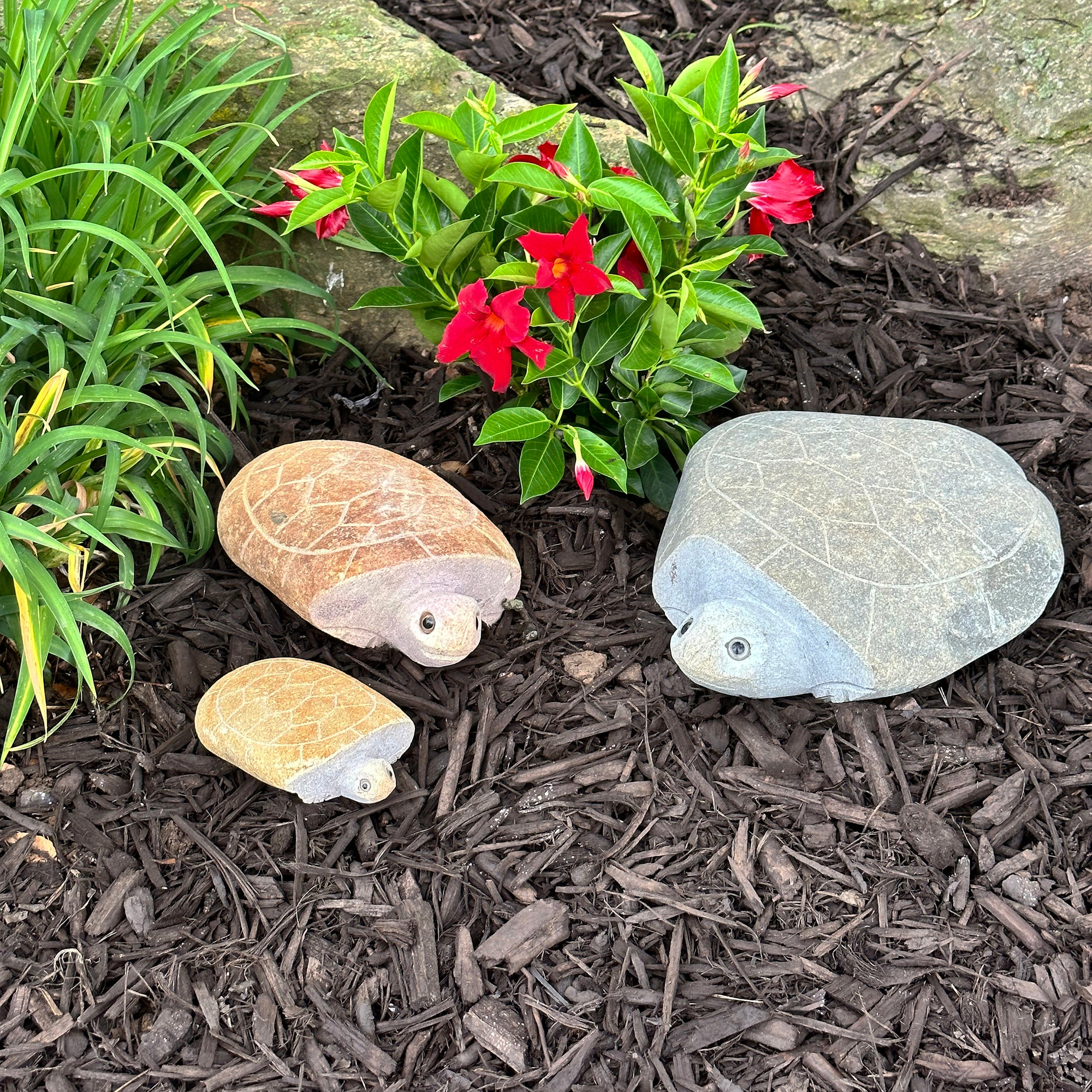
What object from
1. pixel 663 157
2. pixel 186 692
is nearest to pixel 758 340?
pixel 663 157

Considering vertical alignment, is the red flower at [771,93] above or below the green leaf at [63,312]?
above

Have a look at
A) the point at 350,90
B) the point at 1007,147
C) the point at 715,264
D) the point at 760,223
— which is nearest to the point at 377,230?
the point at 715,264

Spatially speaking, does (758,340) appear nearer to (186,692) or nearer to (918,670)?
(918,670)

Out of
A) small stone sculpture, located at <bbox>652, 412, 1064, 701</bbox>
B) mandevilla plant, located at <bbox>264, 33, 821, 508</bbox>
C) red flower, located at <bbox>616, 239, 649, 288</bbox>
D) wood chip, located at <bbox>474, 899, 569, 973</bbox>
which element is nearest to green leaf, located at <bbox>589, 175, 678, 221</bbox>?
mandevilla plant, located at <bbox>264, 33, 821, 508</bbox>

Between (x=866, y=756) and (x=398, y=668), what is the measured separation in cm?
101

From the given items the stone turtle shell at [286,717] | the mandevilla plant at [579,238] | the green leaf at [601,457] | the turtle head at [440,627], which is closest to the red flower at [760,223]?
the mandevilla plant at [579,238]

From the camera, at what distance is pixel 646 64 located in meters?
1.95

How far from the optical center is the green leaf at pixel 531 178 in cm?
177

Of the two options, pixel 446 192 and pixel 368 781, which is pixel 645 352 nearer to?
pixel 446 192

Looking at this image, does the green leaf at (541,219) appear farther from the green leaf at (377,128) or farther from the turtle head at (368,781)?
the turtle head at (368,781)

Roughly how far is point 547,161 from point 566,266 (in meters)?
0.28

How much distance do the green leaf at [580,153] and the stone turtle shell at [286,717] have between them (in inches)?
43.7

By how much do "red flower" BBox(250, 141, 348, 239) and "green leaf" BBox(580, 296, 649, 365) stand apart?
0.57 m

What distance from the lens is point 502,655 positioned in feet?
7.23
